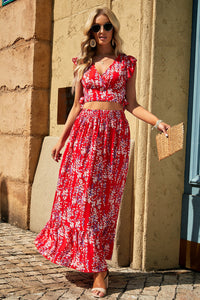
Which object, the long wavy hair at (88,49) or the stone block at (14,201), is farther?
the stone block at (14,201)

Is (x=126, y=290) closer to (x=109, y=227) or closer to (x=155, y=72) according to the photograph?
(x=109, y=227)

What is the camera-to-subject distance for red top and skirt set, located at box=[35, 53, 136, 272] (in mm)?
3482

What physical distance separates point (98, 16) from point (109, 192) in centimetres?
140

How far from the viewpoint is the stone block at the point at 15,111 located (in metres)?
5.86

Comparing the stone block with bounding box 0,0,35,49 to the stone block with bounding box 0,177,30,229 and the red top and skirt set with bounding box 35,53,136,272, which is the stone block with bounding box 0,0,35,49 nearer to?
the stone block with bounding box 0,177,30,229

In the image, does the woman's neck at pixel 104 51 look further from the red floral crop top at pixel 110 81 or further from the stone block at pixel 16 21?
the stone block at pixel 16 21

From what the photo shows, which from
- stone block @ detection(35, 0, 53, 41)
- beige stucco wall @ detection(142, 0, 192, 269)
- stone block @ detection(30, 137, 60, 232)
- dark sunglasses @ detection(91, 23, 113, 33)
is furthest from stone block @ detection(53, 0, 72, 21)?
dark sunglasses @ detection(91, 23, 113, 33)

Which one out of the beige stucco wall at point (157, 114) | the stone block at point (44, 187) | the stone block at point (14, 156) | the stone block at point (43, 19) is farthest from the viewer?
the stone block at point (14, 156)

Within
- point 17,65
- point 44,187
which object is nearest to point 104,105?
point 44,187

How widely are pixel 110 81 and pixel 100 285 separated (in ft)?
5.27

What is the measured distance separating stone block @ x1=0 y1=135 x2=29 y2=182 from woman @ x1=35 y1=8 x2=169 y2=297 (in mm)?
2251

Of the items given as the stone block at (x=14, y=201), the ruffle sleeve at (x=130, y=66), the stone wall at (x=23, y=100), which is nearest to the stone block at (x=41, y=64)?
the stone wall at (x=23, y=100)

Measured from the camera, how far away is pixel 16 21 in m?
6.18

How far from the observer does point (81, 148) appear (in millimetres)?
3574
